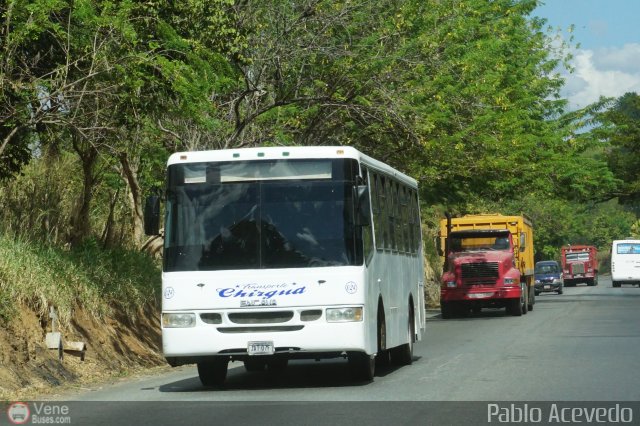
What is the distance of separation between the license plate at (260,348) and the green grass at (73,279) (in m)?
3.58

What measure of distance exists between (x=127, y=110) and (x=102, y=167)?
5697 millimetres

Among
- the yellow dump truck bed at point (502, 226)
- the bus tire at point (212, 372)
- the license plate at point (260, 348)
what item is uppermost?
the yellow dump truck bed at point (502, 226)

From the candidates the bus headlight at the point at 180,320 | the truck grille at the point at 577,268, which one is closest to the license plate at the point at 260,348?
the bus headlight at the point at 180,320

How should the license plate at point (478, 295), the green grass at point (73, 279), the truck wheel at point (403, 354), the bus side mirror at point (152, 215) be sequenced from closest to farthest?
1. the bus side mirror at point (152, 215)
2. the green grass at point (73, 279)
3. the truck wheel at point (403, 354)
4. the license plate at point (478, 295)

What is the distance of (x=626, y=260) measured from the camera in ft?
282

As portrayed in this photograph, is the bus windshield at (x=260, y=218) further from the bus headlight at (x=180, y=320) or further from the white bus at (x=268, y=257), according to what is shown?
the bus headlight at (x=180, y=320)

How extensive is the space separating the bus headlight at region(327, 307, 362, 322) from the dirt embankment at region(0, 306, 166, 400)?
11.5ft

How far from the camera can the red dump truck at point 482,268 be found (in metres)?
37.0

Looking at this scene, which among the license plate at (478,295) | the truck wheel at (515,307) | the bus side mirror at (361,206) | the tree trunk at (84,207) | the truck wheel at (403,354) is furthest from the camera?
the truck wheel at (515,307)

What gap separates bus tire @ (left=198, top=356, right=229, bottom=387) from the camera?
16.4 metres

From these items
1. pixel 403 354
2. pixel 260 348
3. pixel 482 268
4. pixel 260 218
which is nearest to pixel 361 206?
pixel 260 218

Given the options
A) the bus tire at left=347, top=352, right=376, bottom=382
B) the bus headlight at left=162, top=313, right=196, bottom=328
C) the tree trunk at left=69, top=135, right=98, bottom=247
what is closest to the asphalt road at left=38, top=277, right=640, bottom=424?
the bus tire at left=347, top=352, right=376, bottom=382

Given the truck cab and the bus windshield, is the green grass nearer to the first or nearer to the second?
the bus windshield

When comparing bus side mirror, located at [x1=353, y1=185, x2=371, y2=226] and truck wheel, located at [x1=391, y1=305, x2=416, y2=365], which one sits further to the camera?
truck wheel, located at [x1=391, y1=305, x2=416, y2=365]
